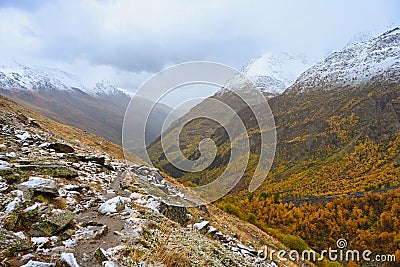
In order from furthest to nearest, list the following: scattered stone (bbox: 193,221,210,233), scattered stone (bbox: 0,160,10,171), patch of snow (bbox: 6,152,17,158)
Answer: scattered stone (bbox: 193,221,210,233)
patch of snow (bbox: 6,152,17,158)
scattered stone (bbox: 0,160,10,171)

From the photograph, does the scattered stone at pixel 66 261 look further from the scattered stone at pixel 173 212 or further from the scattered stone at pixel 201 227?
the scattered stone at pixel 201 227

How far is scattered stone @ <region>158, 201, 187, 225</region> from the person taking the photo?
10.2 meters

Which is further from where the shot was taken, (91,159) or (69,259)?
(91,159)

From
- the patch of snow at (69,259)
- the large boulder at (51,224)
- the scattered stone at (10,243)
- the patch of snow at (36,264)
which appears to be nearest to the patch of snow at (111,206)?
the large boulder at (51,224)

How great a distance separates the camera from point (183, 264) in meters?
5.97

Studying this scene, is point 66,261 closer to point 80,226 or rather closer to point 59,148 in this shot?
point 80,226

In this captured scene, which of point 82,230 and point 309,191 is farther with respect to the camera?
point 309,191

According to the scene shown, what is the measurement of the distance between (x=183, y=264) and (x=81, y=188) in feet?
16.5

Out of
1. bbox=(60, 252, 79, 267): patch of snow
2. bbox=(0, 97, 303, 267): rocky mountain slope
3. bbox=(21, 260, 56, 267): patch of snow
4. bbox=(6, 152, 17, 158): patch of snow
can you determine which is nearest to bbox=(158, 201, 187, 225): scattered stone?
bbox=(0, 97, 303, 267): rocky mountain slope

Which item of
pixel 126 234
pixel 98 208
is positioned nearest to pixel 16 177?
pixel 98 208

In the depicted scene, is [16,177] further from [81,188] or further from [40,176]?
[81,188]

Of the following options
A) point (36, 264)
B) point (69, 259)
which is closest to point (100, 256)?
point (69, 259)

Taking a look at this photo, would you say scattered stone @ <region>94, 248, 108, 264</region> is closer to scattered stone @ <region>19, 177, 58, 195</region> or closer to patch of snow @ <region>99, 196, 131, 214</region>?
patch of snow @ <region>99, 196, 131, 214</region>

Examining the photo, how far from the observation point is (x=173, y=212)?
1114 cm
